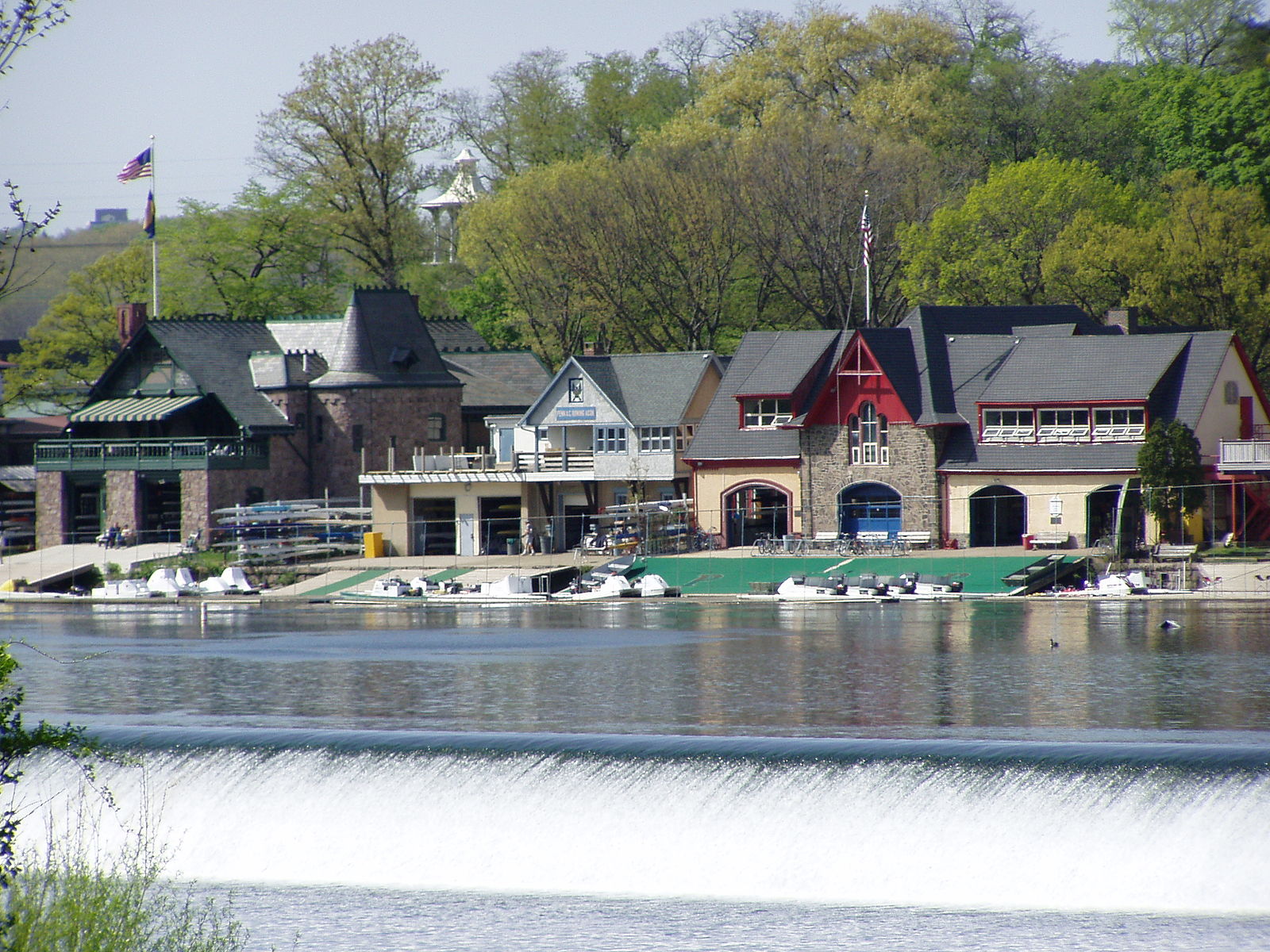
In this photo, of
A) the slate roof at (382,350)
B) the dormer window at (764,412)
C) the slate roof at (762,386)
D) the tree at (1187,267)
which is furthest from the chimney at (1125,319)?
the slate roof at (382,350)

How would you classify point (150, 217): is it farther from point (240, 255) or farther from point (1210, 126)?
point (1210, 126)

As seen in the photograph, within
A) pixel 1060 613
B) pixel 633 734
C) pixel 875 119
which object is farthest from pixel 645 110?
pixel 633 734

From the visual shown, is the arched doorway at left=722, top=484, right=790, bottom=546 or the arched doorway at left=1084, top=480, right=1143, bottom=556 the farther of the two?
the arched doorway at left=722, top=484, right=790, bottom=546

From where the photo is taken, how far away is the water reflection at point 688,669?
1232 inches

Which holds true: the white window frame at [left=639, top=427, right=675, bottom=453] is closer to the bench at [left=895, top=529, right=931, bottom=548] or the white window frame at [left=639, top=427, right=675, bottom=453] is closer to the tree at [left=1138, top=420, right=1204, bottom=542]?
the bench at [left=895, top=529, right=931, bottom=548]

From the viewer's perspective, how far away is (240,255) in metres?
85.1

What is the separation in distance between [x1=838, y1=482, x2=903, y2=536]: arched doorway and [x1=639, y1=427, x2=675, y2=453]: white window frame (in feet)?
26.3

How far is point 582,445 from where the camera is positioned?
66438mm

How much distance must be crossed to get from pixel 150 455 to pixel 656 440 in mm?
21624

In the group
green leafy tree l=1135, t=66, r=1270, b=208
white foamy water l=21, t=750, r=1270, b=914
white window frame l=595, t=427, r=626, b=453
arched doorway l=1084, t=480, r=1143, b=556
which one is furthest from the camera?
green leafy tree l=1135, t=66, r=1270, b=208

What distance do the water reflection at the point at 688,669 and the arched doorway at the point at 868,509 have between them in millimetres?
8651

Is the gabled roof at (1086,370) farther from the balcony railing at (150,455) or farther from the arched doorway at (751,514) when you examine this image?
the balcony railing at (150,455)

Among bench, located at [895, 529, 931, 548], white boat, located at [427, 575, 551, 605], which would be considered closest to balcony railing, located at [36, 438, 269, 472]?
white boat, located at [427, 575, 551, 605]

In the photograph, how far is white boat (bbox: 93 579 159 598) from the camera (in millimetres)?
60750
